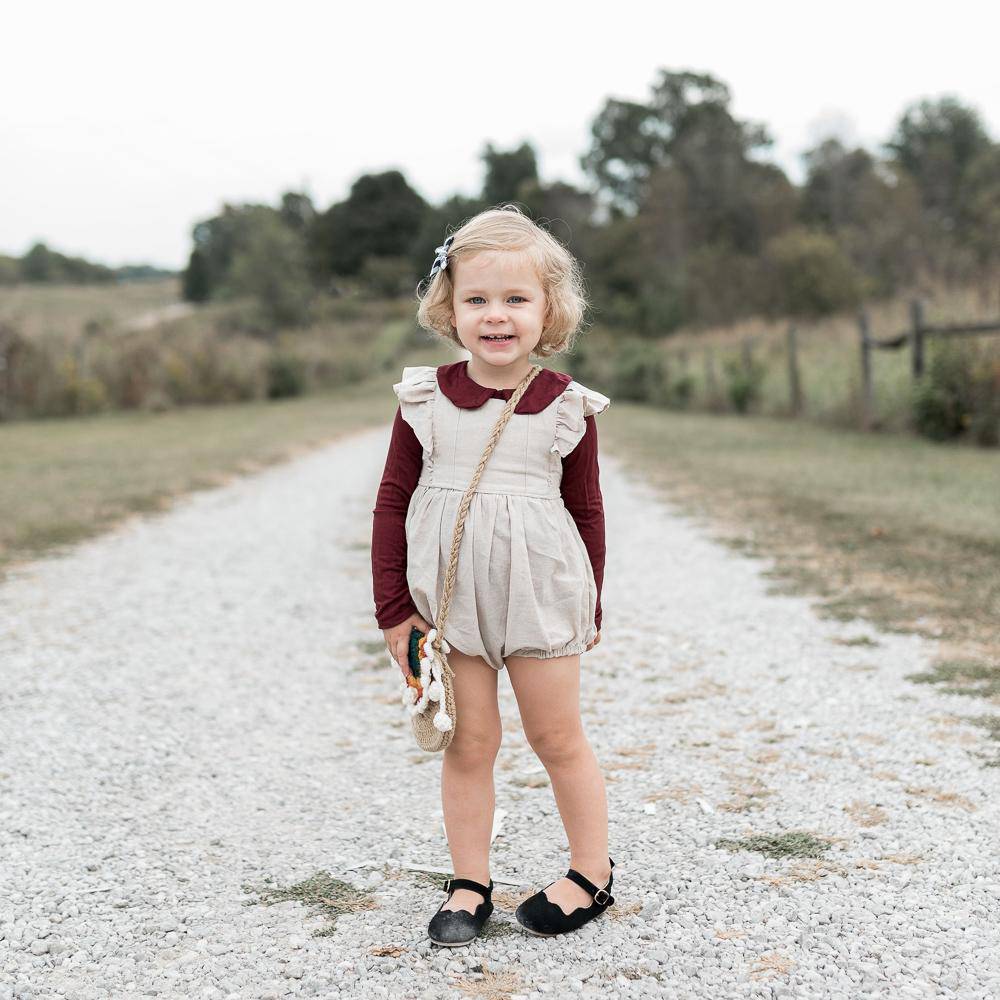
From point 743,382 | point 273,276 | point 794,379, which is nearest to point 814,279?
point 743,382

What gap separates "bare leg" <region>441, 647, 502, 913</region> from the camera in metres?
2.29

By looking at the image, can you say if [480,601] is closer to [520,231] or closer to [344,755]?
[520,231]

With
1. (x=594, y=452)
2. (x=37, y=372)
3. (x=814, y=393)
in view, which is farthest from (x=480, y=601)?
(x=37, y=372)

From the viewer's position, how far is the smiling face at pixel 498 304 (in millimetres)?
2221

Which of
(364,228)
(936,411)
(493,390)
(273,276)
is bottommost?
(936,411)

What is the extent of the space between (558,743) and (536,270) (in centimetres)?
105

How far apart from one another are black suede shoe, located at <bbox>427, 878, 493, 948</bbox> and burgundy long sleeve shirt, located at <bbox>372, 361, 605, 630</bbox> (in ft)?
2.07

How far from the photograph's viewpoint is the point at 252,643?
4.92 metres

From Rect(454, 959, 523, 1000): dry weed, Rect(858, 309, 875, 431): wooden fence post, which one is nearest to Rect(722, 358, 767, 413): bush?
Rect(858, 309, 875, 431): wooden fence post

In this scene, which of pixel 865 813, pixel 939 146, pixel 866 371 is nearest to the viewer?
pixel 865 813

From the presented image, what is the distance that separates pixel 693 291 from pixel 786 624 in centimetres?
3858

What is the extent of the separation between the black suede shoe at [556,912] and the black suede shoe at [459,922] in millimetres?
84

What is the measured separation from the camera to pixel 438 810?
9.86ft

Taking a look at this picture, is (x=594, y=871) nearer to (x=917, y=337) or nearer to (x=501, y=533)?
(x=501, y=533)
